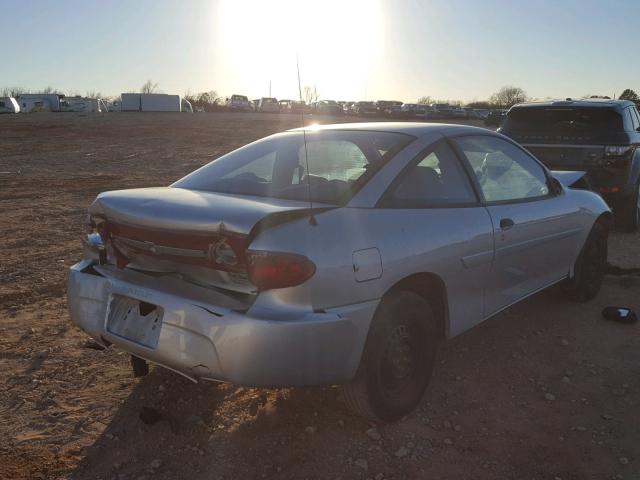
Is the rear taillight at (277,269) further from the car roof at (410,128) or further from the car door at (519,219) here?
the car door at (519,219)

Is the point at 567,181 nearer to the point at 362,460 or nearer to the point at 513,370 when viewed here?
the point at 513,370

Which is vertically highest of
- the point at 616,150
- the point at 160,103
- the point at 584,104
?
the point at 160,103

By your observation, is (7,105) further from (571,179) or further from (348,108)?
(571,179)

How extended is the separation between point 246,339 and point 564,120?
265 inches

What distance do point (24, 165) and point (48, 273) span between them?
11.9 metres

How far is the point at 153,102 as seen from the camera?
68000 millimetres

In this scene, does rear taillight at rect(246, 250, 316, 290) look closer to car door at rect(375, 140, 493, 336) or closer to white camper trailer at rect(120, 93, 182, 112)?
car door at rect(375, 140, 493, 336)

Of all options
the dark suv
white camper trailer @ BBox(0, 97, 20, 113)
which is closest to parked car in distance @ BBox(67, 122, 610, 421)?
the dark suv

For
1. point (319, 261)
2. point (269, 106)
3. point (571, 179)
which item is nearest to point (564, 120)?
point (571, 179)

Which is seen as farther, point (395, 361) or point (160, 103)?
point (160, 103)

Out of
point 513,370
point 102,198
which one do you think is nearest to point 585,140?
point 513,370

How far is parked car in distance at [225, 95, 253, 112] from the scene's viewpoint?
67.5 meters

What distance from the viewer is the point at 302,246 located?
2.52 meters

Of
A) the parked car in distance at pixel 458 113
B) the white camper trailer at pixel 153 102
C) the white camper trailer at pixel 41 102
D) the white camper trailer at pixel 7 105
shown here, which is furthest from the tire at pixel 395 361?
the white camper trailer at pixel 41 102
